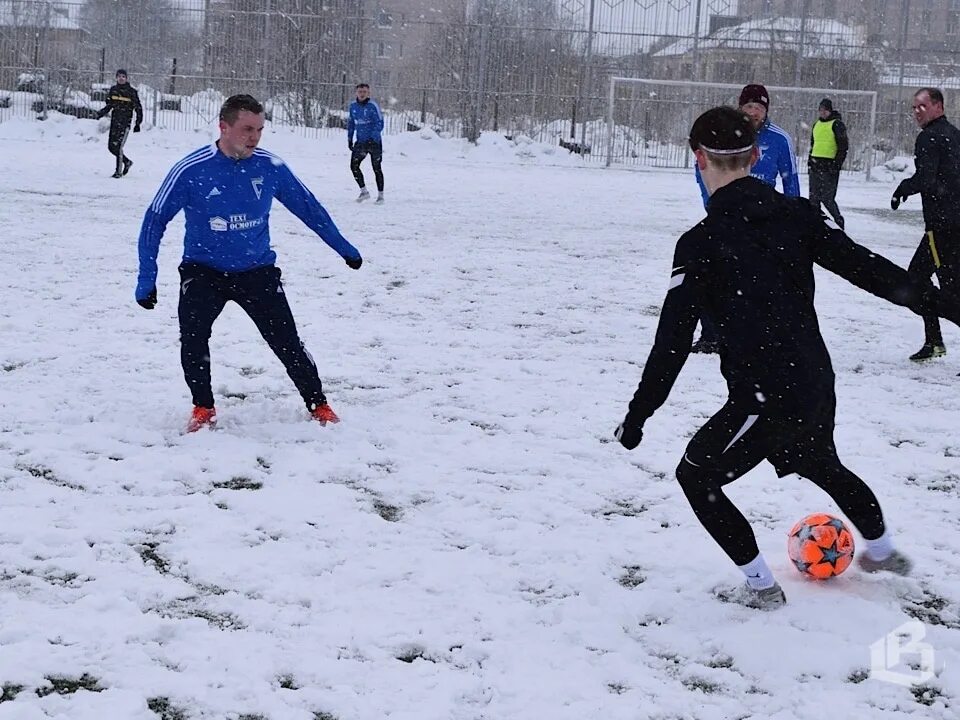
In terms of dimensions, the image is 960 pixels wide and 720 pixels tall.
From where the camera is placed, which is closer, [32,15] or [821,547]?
[821,547]

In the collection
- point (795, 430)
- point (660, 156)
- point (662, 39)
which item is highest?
point (662, 39)

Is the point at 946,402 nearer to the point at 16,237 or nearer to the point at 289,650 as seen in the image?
the point at 289,650

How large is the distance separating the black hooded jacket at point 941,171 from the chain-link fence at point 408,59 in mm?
22754

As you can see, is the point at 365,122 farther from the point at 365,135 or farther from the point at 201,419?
the point at 201,419

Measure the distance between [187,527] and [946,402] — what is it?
4.67 metres

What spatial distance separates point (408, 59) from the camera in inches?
1221

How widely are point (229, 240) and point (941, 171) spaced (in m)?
4.67

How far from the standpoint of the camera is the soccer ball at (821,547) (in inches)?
164

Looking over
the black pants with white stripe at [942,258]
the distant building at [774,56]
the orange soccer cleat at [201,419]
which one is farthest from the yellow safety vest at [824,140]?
the distant building at [774,56]

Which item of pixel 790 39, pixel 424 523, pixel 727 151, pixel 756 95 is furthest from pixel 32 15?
pixel 727 151

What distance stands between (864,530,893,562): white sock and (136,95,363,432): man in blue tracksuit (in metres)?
2.95

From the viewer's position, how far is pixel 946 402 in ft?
22.8

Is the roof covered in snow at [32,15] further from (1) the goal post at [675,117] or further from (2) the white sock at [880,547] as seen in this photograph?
(2) the white sock at [880,547]

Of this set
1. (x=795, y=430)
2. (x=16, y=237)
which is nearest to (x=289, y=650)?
(x=795, y=430)
